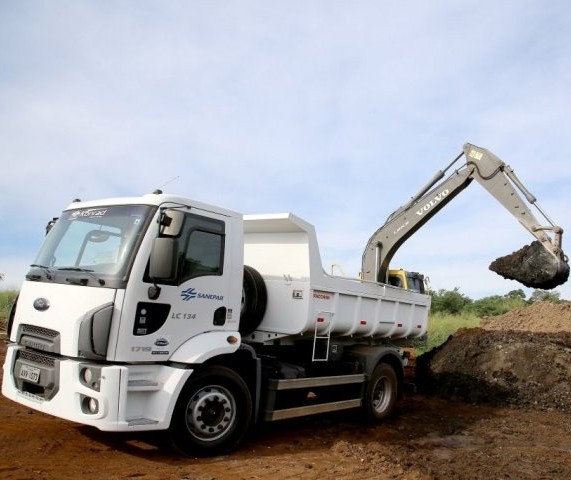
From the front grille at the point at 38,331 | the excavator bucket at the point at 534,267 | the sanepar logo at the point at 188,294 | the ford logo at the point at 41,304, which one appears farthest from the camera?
the excavator bucket at the point at 534,267

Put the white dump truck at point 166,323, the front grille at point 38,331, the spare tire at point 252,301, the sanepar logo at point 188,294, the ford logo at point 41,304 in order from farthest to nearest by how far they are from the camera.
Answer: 1. the spare tire at point 252,301
2. the sanepar logo at point 188,294
3. the ford logo at point 41,304
4. the front grille at point 38,331
5. the white dump truck at point 166,323

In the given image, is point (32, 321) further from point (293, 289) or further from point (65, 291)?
point (293, 289)

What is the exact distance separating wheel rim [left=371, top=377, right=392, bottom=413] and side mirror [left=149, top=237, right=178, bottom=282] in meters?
4.57

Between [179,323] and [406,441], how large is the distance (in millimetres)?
3722

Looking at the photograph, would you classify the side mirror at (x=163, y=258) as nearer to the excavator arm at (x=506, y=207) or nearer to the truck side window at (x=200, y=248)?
the truck side window at (x=200, y=248)

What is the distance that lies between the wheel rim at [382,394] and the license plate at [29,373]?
198 inches

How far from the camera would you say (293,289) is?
7270mm

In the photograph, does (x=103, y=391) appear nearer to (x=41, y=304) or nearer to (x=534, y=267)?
(x=41, y=304)

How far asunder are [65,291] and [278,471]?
285 cm

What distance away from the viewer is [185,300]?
5758 mm

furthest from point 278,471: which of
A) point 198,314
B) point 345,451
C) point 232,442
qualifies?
point 198,314

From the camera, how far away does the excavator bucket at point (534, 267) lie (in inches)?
365

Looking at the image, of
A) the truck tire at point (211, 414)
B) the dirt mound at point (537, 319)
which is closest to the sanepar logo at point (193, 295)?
the truck tire at point (211, 414)

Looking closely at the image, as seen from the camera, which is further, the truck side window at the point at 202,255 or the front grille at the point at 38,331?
the truck side window at the point at 202,255
